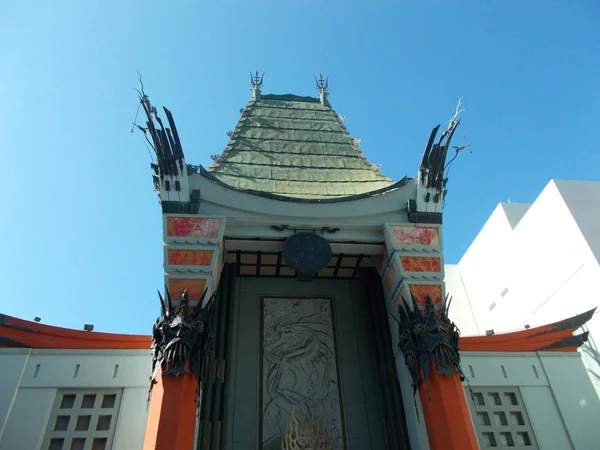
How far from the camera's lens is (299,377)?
9.29 m

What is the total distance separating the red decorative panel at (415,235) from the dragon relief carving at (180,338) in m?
3.83

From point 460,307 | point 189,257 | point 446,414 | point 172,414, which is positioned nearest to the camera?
point 172,414

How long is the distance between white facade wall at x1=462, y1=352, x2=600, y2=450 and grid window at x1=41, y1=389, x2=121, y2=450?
6.49m

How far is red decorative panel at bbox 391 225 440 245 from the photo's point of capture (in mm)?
9203

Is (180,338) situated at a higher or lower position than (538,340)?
lower

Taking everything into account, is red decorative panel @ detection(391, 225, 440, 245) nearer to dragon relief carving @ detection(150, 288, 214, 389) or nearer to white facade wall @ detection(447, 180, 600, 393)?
dragon relief carving @ detection(150, 288, 214, 389)

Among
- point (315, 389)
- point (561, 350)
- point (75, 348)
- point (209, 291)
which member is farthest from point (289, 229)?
point (561, 350)

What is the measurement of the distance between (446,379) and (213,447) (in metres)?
3.90

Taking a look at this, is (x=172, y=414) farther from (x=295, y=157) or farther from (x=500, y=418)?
(x=295, y=157)

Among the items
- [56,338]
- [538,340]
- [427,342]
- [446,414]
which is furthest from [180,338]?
[538,340]

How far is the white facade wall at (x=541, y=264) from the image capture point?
39.3 ft

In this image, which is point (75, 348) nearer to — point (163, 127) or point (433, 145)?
point (163, 127)

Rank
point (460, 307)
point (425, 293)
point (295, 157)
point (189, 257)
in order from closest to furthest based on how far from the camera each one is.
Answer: point (189, 257), point (425, 293), point (295, 157), point (460, 307)

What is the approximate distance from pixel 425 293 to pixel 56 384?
6.66 metres
